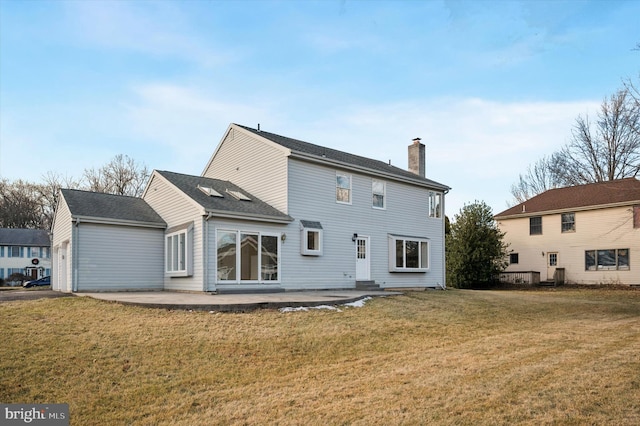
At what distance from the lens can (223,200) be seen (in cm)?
1694

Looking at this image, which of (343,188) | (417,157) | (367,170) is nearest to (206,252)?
(343,188)

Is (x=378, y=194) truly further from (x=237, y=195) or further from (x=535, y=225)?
(x=535, y=225)

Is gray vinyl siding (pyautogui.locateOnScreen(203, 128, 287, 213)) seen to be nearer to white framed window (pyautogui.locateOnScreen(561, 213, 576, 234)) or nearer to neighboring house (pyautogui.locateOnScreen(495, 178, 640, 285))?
neighboring house (pyautogui.locateOnScreen(495, 178, 640, 285))

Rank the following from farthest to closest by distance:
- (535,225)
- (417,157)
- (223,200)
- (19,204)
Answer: (19,204) < (535,225) < (417,157) < (223,200)

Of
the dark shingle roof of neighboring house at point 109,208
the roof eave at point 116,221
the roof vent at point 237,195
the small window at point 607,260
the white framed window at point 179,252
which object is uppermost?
the roof vent at point 237,195

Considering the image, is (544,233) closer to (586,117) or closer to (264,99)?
(586,117)

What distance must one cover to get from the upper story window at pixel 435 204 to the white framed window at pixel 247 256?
9.16m

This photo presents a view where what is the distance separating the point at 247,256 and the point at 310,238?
9.15ft

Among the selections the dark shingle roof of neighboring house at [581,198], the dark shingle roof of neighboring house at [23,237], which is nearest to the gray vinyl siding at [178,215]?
the dark shingle roof of neighboring house at [581,198]

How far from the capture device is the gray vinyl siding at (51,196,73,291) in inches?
674

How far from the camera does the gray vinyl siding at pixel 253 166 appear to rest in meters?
17.8

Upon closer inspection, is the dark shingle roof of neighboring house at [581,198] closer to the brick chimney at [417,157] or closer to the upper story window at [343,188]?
the brick chimney at [417,157]

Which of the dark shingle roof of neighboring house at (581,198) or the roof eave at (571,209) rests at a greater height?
the dark shingle roof of neighboring house at (581,198)

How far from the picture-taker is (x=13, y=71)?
13.6 m
